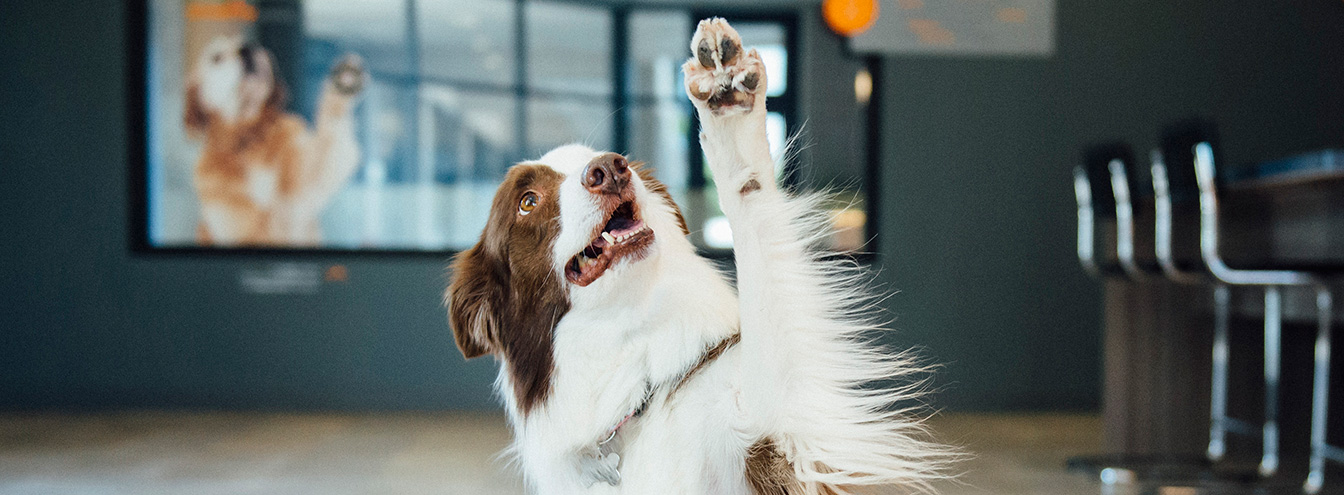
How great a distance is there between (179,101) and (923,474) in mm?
4195

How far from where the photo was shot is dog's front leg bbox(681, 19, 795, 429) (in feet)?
2.46

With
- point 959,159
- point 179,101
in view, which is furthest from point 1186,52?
point 179,101

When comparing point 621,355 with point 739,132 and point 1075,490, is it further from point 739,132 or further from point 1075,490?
point 1075,490

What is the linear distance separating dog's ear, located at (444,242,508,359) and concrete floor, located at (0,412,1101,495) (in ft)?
5.23

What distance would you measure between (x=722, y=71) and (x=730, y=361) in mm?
307

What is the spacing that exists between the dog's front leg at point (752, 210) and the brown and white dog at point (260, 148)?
375cm

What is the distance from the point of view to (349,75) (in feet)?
13.7

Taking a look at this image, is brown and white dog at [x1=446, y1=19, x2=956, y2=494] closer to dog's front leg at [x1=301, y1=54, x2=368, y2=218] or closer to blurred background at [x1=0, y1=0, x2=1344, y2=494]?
blurred background at [x1=0, y1=0, x2=1344, y2=494]

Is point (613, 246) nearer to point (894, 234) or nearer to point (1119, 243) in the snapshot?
point (1119, 243)

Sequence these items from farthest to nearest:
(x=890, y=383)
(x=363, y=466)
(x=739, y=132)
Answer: (x=363, y=466)
(x=890, y=383)
(x=739, y=132)

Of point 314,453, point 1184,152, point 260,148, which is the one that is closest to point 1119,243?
point 1184,152

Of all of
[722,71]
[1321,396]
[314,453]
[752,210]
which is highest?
[722,71]

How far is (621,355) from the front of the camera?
0.97m

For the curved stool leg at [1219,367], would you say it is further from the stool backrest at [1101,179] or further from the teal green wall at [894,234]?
the teal green wall at [894,234]
